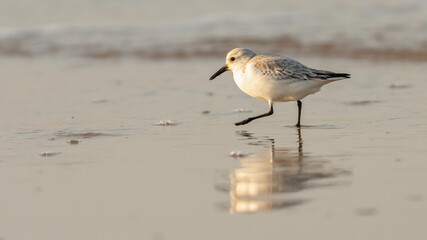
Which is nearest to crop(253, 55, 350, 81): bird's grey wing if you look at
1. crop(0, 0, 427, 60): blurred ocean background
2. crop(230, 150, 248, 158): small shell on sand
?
crop(230, 150, 248, 158): small shell on sand

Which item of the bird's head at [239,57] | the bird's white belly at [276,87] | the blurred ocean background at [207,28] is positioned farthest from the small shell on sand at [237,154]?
the blurred ocean background at [207,28]

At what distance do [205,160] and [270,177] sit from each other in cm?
77

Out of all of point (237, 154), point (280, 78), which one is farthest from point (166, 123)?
point (237, 154)

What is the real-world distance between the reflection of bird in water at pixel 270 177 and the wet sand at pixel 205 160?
1 cm

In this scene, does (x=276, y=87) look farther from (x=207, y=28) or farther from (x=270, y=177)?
(x=207, y=28)

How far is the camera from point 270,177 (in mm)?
5348

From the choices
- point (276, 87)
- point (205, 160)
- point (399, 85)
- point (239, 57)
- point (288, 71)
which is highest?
point (239, 57)

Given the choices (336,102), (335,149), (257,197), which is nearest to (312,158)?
(335,149)

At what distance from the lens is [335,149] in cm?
623

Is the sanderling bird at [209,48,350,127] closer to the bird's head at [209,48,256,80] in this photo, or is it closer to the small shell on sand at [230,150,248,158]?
the bird's head at [209,48,256,80]

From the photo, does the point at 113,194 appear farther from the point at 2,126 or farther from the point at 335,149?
the point at 2,126

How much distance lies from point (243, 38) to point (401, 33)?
270cm

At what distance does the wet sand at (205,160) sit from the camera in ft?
14.1

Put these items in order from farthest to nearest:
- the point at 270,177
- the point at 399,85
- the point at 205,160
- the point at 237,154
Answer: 1. the point at 399,85
2. the point at 237,154
3. the point at 205,160
4. the point at 270,177
